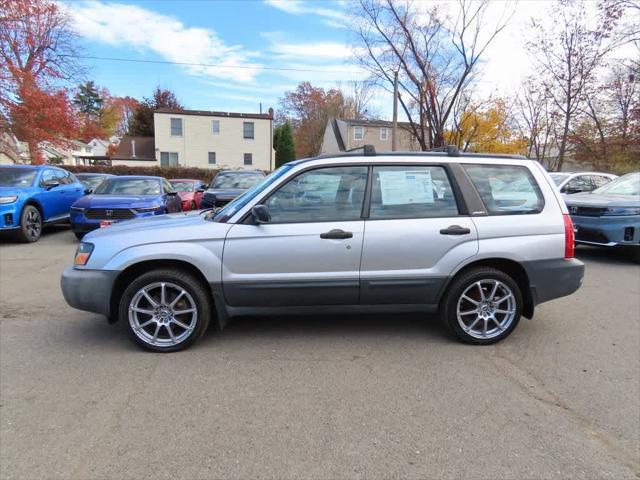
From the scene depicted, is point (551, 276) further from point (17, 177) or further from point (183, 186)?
point (183, 186)

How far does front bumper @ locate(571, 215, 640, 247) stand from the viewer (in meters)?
7.46

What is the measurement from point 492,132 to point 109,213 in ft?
125

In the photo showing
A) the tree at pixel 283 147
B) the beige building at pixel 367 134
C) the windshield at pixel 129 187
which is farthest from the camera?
the tree at pixel 283 147

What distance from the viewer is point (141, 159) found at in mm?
39469

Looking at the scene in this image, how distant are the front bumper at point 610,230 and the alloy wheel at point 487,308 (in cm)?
505

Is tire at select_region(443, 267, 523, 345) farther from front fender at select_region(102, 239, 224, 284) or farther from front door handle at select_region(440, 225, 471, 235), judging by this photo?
front fender at select_region(102, 239, 224, 284)

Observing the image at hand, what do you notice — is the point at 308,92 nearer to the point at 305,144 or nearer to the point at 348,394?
the point at 305,144

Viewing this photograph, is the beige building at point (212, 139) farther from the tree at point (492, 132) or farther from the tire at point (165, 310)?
the tire at point (165, 310)

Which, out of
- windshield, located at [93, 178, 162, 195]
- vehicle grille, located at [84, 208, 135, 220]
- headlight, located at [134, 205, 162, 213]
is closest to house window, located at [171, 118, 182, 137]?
windshield, located at [93, 178, 162, 195]

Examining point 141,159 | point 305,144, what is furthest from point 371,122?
point 141,159

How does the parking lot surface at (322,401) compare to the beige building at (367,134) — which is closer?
the parking lot surface at (322,401)

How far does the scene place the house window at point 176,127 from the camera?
123 ft

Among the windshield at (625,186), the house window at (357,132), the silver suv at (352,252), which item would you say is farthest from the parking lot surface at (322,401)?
the house window at (357,132)

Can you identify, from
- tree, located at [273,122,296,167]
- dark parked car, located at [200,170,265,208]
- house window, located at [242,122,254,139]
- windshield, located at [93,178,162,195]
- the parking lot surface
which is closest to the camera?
the parking lot surface
